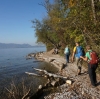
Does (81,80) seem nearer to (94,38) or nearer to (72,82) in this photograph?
(72,82)

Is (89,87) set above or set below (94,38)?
below

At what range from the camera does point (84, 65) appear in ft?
60.1

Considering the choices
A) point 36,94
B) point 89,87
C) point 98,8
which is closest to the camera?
point 89,87

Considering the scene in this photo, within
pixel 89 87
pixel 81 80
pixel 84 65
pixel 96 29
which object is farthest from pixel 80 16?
pixel 89 87

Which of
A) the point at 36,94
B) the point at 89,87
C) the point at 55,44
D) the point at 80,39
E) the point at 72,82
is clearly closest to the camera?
the point at 89,87

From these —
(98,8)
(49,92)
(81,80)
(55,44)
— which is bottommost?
(49,92)

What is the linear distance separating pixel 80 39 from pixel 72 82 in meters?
9.59

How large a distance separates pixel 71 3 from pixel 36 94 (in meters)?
11.9

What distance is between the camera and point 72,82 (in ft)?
46.2

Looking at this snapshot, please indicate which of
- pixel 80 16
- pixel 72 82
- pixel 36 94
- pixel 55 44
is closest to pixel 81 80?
pixel 72 82

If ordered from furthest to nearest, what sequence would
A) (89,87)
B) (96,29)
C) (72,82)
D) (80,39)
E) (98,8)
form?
(80,39) < (98,8) < (96,29) < (72,82) < (89,87)

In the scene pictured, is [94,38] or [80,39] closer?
[94,38]

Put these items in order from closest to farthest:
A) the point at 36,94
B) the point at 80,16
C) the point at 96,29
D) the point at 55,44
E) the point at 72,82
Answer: the point at 36,94, the point at 72,82, the point at 96,29, the point at 80,16, the point at 55,44

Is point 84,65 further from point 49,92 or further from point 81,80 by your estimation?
point 49,92
